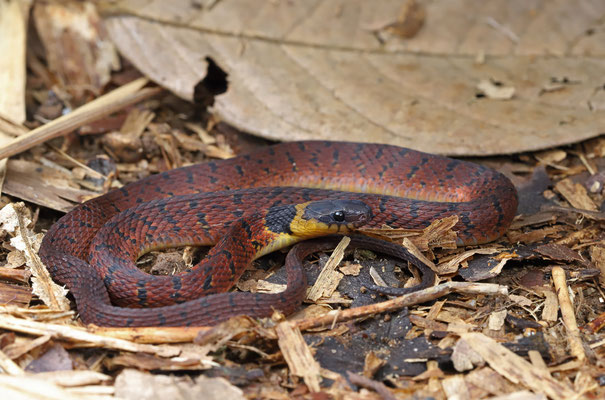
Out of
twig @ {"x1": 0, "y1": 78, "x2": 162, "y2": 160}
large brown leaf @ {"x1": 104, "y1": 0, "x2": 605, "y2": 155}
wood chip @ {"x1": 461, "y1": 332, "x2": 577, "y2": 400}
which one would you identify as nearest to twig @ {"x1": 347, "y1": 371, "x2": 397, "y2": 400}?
wood chip @ {"x1": 461, "y1": 332, "x2": 577, "y2": 400}

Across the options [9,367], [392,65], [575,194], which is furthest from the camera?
[392,65]

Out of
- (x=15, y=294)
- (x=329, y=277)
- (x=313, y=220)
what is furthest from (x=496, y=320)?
(x=15, y=294)

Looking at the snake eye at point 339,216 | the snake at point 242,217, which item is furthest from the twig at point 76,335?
the snake eye at point 339,216

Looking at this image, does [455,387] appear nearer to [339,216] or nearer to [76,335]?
[339,216]

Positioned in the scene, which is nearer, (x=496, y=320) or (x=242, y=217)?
(x=496, y=320)

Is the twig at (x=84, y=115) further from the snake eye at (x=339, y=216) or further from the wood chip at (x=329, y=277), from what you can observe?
the wood chip at (x=329, y=277)

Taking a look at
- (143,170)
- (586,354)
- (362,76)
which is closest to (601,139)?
(362,76)

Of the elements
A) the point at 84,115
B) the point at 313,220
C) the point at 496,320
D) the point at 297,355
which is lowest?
the point at 496,320
